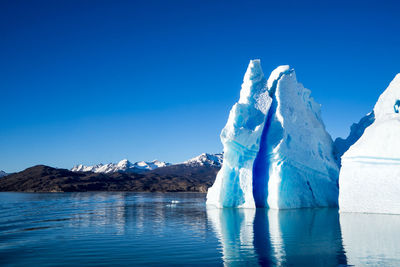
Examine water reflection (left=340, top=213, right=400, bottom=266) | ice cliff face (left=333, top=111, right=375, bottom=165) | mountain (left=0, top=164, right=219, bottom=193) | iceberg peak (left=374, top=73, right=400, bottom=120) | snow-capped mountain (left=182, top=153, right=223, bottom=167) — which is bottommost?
water reflection (left=340, top=213, right=400, bottom=266)

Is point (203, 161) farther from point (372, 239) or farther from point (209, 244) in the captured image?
point (209, 244)

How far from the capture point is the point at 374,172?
17.4 m

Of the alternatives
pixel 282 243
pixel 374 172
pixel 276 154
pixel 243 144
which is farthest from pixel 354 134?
pixel 282 243

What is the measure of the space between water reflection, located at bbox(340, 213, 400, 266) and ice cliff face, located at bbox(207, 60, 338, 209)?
5495 millimetres

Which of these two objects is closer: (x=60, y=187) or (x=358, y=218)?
(x=358, y=218)

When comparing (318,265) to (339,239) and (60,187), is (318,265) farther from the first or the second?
(60,187)

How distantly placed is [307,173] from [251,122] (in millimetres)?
4917

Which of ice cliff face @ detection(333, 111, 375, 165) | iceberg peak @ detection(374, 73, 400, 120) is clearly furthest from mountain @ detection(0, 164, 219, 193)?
iceberg peak @ detection(374, 73, 400, 120)

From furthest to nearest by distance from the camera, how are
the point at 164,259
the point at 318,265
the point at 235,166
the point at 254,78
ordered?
the point at 254,78 < the point at 235,166 < the point at 164,259 < the point at 318,265

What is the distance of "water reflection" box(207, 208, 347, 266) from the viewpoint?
8125 millimetres

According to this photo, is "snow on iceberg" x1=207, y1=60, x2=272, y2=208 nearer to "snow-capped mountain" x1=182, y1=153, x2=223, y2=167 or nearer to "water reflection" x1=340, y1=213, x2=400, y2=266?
"water reflection" x1=340, y1=213, x2=400, y2=266

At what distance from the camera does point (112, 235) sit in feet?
40.5

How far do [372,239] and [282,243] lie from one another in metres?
2.87

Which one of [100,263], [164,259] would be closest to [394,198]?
[164,259]
